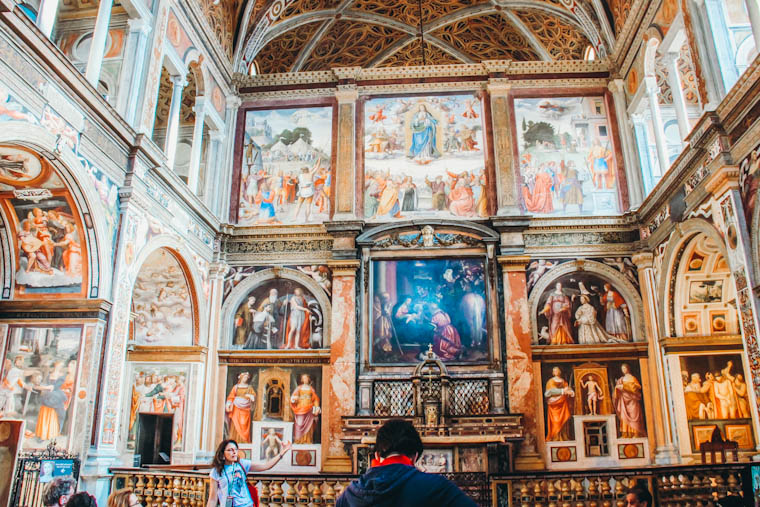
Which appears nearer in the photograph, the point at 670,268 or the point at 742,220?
the point at 742,220

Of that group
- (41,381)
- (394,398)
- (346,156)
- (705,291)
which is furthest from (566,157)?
(41,381)

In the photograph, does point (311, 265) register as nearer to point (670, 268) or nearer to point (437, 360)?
point (437, 360)

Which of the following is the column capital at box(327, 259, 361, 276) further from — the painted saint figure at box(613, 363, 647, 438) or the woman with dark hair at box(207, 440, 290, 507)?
the woman with dark hair at box(207, 440, 290, 507)

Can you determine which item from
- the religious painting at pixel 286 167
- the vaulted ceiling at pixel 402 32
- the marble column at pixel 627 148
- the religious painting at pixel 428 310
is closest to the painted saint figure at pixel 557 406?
the religious painting at pixel 428 310

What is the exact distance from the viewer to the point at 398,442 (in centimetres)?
330

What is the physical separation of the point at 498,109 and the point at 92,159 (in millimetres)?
11264

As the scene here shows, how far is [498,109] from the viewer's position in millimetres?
18359

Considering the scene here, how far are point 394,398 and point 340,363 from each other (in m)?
1.60

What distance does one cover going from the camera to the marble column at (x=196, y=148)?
1608 centimetres

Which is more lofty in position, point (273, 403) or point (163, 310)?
point (163, 310)

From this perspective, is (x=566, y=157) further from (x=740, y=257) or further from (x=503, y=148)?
(x=740, y=257)

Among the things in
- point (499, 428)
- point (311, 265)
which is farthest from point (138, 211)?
point (499, 428)

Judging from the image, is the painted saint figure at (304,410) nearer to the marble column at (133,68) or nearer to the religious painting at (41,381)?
the religious painting at (41,381)

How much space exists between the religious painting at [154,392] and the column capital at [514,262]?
8416mm
